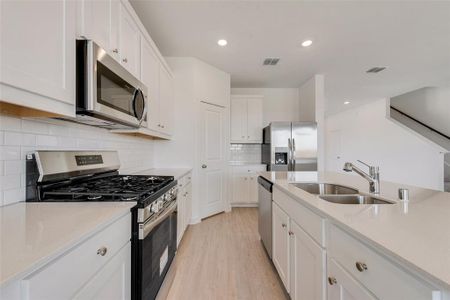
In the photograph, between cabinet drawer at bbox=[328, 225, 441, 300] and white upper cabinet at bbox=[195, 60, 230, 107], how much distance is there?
3074mm

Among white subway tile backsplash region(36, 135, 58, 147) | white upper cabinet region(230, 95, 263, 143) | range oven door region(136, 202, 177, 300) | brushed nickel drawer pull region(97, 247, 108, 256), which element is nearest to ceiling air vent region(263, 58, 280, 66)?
white upper cabinet region(230, 95, 263, 143)

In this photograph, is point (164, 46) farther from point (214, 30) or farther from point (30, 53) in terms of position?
point (30, 53)

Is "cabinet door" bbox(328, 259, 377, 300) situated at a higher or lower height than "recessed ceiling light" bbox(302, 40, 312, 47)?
lower

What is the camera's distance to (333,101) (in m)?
6.58

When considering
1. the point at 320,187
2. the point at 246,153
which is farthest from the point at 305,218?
the point at 246,153

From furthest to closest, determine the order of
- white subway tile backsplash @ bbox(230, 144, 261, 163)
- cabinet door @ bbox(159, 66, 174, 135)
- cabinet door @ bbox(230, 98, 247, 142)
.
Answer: white subway tile backsplash @ bbox(230, 144, 261, 163) < cabinet door @ bbox(230, 98, 247, 142) < cabinet door @ bbox(159, 66, 174, 135)

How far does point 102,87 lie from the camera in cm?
128

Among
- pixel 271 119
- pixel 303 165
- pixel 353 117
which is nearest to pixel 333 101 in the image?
pixel 353 117

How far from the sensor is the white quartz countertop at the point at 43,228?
0.54 m

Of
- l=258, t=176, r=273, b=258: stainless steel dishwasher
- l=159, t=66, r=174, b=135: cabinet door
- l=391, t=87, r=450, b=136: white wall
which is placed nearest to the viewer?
l=258, t=176, r=273, b=258: stainless steel dishwasher

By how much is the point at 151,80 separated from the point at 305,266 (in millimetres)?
2218

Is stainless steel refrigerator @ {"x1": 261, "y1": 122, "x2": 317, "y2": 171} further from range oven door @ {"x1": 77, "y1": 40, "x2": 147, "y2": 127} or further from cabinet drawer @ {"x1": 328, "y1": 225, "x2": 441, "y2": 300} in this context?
cabinet drawer @ {"x1": 328, "y1": 225, "x2": 441, "y2": 300}

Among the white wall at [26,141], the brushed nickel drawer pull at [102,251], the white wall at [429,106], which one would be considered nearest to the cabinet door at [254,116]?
the white wall at [26,141]

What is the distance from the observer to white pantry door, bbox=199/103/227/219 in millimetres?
3621
